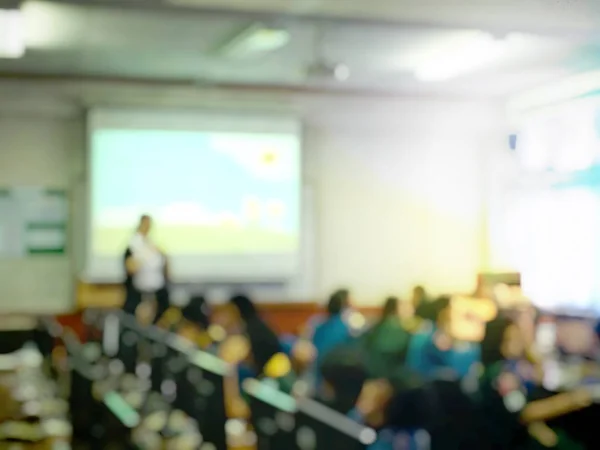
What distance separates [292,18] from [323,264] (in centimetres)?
306

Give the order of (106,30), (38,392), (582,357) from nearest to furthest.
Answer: (38,392) < (582,357) < (106,30)

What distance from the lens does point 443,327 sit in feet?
13.0

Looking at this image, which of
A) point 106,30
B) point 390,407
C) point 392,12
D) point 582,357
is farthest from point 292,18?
point 390,407

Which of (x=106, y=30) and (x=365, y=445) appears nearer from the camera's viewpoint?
(x=365, y=445)

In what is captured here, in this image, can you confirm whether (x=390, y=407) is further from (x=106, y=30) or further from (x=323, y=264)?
(x=323, y=264)

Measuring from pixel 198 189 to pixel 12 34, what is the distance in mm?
1971

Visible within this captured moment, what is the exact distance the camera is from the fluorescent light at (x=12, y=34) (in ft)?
15.4

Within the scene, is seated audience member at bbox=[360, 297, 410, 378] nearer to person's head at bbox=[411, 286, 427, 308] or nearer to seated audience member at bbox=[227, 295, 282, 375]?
seated audience member at bbox=[227, 295, 282, 375]

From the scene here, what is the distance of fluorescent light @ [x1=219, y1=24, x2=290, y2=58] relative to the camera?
490 centimetres

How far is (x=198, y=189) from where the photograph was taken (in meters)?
6.66

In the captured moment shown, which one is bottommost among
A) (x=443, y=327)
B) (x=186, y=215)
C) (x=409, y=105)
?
(x=443, y=327)

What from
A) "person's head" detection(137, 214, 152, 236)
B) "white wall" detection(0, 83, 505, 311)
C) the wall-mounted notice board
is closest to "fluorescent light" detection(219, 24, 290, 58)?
"white wall" detection(0, 83, 505, 311)

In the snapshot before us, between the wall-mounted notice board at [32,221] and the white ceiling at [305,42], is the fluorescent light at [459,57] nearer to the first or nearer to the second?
the white ceiling at [305,42]

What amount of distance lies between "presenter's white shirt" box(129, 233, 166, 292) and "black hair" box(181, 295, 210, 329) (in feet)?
1.04
